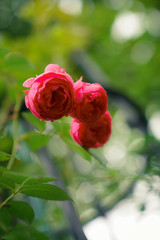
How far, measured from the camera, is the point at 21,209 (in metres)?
0.54

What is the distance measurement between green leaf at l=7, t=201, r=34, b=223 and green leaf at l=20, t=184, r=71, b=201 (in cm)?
6

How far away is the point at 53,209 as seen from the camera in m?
1.17

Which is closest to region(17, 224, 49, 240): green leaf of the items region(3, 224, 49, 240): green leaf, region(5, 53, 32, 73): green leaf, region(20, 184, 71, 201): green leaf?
region(3, 224, 49, 240): green leaf

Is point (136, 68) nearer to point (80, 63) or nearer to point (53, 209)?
point (80, 63)

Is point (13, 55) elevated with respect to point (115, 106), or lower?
elevated

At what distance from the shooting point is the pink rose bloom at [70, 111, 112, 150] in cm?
59

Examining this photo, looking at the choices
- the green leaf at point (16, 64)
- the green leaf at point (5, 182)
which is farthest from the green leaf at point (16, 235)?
the green leaf at point (16, 64)

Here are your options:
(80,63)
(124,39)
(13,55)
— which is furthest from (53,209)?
(124,39)

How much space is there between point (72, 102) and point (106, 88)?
81 centimetres

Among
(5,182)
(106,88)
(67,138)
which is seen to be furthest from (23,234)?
(106,88)

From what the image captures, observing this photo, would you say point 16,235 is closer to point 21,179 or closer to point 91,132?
point 21,179

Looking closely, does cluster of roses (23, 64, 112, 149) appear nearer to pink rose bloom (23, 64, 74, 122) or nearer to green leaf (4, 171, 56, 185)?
pink rose bloom (23, 64, 74, 122)

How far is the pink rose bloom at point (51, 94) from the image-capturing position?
458 mm

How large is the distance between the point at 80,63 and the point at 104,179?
44.8 inches
